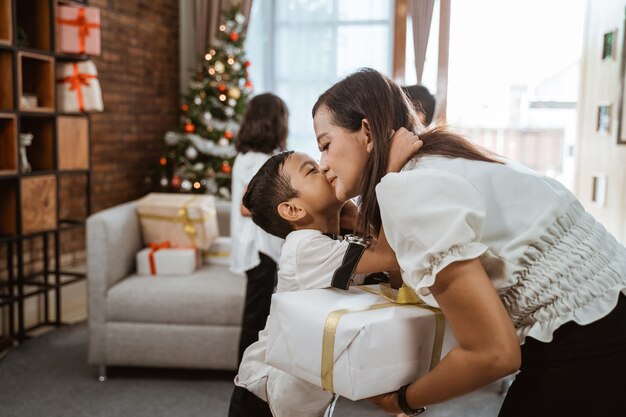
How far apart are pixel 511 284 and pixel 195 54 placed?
5.61 meters

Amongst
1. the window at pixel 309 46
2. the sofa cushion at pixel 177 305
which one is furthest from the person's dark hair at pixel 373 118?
the window at pixel 309 46

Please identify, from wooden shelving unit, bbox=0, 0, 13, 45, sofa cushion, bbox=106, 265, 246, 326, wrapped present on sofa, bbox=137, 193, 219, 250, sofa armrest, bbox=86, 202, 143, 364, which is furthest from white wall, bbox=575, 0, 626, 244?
wooden shelving unit, bbox=0, 0, 13, 45

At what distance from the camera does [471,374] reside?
953 mm

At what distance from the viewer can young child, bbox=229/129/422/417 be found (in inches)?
46.4

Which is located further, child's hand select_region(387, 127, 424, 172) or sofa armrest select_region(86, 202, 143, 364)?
sofa armrest select_region(86, 202, 143, 364)

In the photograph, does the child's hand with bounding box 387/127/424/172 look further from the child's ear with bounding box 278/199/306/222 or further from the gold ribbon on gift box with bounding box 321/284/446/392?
the child's ear with bounding box 278/199/306/222

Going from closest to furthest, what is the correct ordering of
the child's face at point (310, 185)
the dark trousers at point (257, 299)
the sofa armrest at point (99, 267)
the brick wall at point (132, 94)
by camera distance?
the child's face at point (310, 185)
the dark trousers at point (257, 299)
the sofa armrest at point (99, 267)
the brick wall at point (132, 94)

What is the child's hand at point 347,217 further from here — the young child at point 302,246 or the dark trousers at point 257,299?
the dark trousers at point 257,299

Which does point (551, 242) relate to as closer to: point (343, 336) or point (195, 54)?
point (343, 336)

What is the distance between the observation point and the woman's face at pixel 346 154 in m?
1.17

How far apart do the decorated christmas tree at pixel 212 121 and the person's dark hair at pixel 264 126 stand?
7.23ft

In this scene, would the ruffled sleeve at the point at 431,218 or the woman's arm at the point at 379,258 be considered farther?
the woman's arm at the point at 379,258

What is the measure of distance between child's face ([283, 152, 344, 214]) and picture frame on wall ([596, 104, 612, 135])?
318 centimetres

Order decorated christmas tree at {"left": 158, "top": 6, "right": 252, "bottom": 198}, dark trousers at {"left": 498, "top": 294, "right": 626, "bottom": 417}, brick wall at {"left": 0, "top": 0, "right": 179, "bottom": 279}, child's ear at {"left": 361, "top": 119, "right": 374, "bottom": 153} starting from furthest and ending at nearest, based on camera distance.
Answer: decorated christmas tree at {"left": 158, "top": 6, "right": 252, "bottom": 198}, brick wall at {"left": 0, "top": 0, "right": 179, "bottom": 279}, child's ear at {"left": 361, "top": 119, "right": 374, "bottom": 153}, dark trousers at {"left": 498, "top": 294, "right": 626, "bottom": 417}
